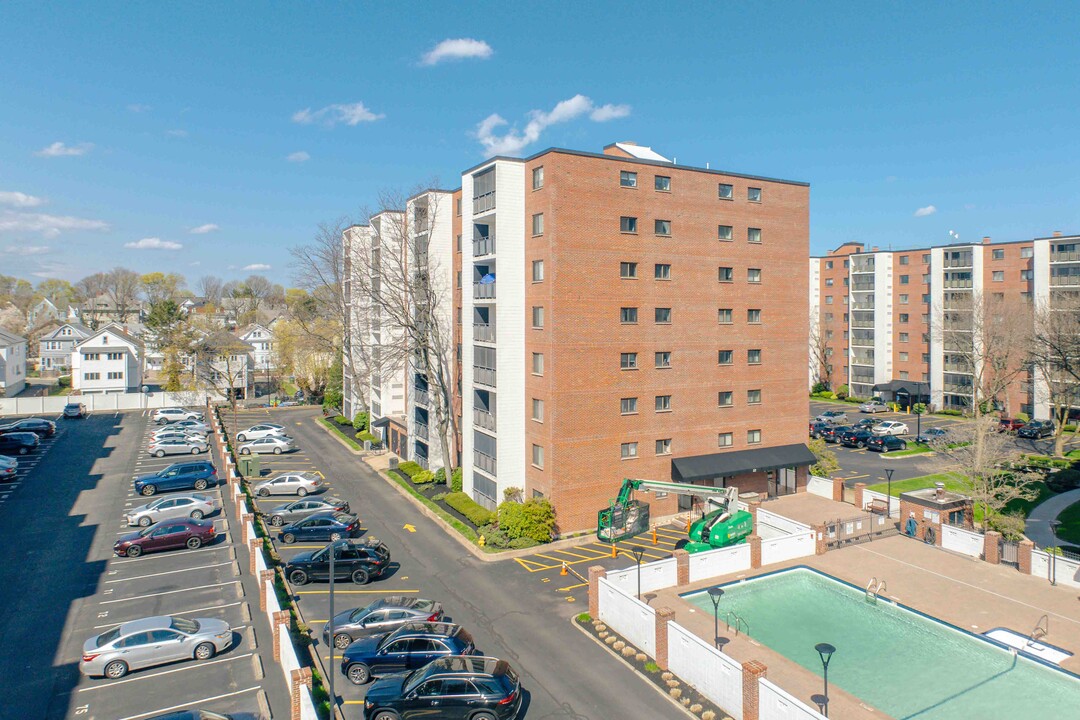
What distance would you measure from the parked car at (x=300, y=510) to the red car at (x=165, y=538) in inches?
153

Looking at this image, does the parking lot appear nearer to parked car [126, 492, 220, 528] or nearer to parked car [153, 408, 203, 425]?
parked car [126, 492, 220, 528]

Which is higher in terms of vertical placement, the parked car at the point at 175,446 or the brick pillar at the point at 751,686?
the parked car at the point at 175,446

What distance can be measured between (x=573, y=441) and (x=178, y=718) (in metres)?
21.3

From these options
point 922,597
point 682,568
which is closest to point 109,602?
point 682,568

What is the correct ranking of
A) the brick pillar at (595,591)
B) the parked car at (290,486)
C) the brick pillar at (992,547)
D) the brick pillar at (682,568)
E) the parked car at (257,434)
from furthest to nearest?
the parked car at (257,434), the parked car at (290,486), the brick pillar at (992,547), the brick pillar at (682,568), the brick pillar at (595,591)

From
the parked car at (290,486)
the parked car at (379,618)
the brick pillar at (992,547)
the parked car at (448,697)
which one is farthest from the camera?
the parked car at (290,486)

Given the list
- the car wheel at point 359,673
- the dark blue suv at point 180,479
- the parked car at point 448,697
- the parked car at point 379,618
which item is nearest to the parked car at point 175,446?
the dark blue suv at point 180,479

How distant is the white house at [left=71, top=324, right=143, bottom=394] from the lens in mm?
86000

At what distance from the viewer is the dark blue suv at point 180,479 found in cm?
4228

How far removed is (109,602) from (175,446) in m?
30.0

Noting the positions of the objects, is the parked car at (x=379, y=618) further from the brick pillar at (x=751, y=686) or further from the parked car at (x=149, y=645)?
the brick pillar at (x=751, y=686)

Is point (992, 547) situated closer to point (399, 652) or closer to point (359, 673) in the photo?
point (399, 652)

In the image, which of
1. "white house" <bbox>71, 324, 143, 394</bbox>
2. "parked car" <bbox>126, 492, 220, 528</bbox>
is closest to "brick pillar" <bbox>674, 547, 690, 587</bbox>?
"parked car" <bbox>126, 492, 220, 528</bbox>

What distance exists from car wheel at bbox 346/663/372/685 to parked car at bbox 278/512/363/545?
44.9 feet
